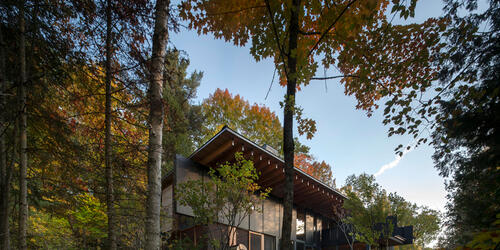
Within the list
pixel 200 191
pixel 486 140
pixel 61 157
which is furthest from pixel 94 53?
pixel 486 140

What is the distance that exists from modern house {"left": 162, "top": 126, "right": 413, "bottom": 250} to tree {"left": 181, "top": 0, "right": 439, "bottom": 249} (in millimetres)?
3764

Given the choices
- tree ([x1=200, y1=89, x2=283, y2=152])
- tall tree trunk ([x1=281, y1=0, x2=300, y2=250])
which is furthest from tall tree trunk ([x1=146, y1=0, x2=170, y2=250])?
tree ([x1=200, y1=89, x2=283, y2=152])

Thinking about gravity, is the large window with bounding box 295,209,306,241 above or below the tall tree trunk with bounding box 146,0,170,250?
below

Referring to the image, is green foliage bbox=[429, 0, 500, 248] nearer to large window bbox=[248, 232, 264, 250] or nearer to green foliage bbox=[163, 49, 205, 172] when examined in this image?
large window bbox=[248, 232, 264, 250]

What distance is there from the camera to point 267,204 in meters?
11.5

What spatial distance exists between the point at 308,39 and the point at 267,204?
822cm

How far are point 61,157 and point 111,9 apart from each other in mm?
2428

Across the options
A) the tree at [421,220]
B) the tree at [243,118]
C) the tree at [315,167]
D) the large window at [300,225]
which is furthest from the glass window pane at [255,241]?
the tree at [421,220]

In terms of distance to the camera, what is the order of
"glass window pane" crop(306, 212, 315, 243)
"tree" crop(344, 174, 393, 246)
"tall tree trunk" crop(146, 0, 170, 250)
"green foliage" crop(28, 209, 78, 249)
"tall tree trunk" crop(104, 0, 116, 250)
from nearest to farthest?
"tall tree trunk" crop(146, 0, 170, 250) → "tall tree trunk" crop(104, 0, 116, 250) → "green foliage" crop(28, 209, 78, 249) → "tree" crop(344, 174, 393, 246) → "glass window pane" crop(306, 212, 315, 243)

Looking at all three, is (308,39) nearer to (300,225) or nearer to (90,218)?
(90,218)

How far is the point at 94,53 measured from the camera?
4301mm

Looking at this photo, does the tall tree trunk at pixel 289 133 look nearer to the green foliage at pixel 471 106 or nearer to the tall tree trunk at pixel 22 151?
the green foliage at pixel 471 106

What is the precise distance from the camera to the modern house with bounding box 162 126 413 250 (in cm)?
898

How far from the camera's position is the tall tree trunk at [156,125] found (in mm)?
3637
